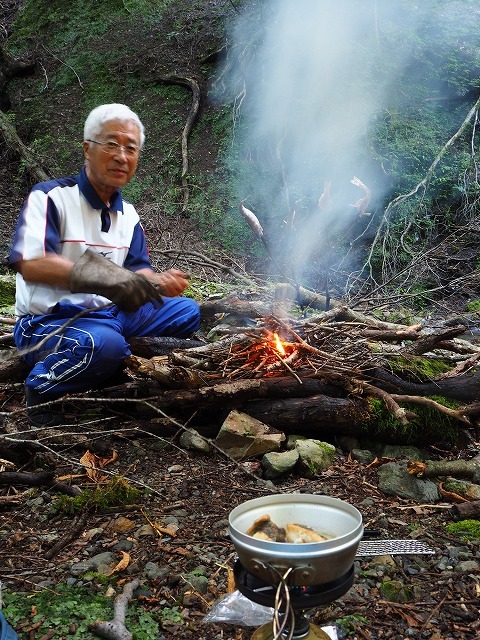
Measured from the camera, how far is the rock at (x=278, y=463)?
9.41 feet

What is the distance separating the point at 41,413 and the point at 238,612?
6.66 ft

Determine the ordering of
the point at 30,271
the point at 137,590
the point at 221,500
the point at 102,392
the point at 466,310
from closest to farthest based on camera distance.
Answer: the point at 137,590 < the point at 221,500 < the point at 30,271 < the point at 102,392 < the point at 466,310

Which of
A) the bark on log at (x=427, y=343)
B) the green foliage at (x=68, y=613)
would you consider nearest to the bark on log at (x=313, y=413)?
the bark on log at (x=427, y=343)

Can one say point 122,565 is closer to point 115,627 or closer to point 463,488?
point 115,627

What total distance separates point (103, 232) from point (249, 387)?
145 centimetres

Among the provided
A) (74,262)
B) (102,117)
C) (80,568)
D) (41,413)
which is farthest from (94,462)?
(102,117)

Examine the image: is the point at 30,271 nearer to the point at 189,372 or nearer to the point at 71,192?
the point at 71,192

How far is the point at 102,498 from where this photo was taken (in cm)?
253

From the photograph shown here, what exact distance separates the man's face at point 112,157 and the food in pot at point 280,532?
255 cm

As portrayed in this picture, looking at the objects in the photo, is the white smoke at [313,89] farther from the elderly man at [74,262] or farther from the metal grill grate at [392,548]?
the metal grill grate at [392,548]

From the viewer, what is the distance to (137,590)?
1.97 m

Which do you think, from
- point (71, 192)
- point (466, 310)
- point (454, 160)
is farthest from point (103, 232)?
point (454, 160)

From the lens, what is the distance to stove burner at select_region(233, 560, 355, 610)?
4.68 ft

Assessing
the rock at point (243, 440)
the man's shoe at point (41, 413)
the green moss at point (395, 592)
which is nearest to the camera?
the green moss at point (395, 592)
